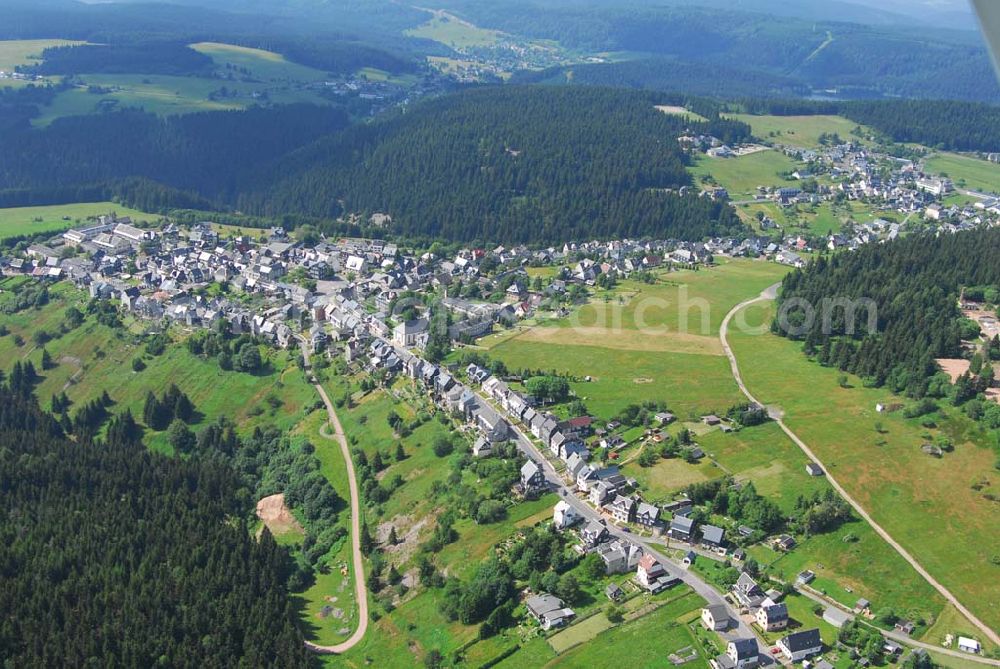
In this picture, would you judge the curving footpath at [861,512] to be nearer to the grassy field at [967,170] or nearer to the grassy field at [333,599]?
the grassy field at [333,599]

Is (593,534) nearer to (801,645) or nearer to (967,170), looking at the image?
(801,645)

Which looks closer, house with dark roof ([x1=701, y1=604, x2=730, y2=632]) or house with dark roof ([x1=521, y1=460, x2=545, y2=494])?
house with dark roof ([x1=701, y1=604, x2=730, y2=632])

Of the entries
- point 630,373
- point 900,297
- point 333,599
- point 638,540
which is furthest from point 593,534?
point 900,297

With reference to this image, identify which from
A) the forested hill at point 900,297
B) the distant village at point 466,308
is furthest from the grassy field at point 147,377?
the forested hill at point 900,297

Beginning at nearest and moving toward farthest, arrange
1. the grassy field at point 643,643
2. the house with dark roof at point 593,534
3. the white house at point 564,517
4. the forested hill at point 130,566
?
the grassy field at point 643,643 < the forested hill at point 130,566 < the house with dark roof at point 593,534 < the white house at point 564,517

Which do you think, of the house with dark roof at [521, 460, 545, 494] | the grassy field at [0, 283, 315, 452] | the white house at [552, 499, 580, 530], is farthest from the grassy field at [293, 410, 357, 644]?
the grassy field at [0, 283, 315, 452]

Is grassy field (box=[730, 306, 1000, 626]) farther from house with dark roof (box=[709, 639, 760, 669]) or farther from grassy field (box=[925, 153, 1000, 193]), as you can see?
grassy field (box=[925, 153, 1000, 193])
